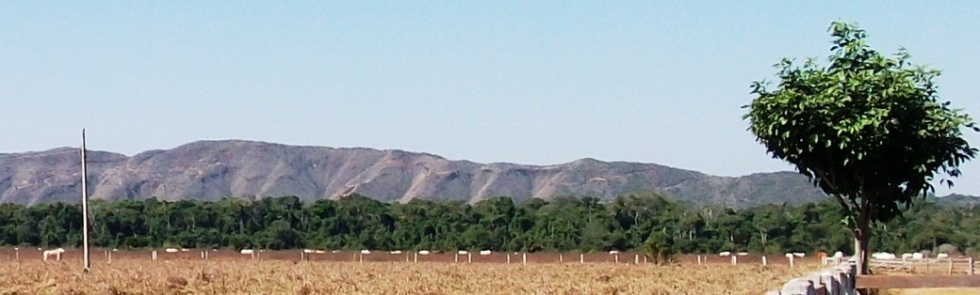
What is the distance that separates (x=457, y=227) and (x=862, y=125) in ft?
247

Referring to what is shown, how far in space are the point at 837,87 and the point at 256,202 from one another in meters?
89.2

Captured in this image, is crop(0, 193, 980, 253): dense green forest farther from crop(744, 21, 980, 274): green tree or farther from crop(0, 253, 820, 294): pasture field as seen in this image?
crop(744, 21, 980, 274): green tree

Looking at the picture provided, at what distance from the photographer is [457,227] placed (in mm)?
96188

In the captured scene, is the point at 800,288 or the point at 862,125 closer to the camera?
the point at 800,288

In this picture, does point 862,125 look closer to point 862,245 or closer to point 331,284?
point 862,245

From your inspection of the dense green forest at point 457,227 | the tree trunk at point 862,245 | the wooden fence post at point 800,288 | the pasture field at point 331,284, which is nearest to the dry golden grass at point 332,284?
the pasture field at point 331,284

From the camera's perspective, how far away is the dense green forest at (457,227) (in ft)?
272

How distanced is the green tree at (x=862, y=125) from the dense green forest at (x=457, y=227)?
5446 centimetres

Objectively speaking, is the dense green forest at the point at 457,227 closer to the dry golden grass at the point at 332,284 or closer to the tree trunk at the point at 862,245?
the dry golden grass at the point at 332,284

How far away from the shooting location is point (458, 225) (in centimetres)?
9700

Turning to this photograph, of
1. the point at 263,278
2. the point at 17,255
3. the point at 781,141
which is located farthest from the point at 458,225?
the point at 781,141

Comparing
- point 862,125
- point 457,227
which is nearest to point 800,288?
point 862,125

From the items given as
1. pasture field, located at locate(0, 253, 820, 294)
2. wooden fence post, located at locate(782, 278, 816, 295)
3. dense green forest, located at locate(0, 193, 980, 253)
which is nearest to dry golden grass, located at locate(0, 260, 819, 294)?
pasture field, located at locate(0, 253, 820, 294)

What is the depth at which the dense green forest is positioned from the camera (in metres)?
82.8
